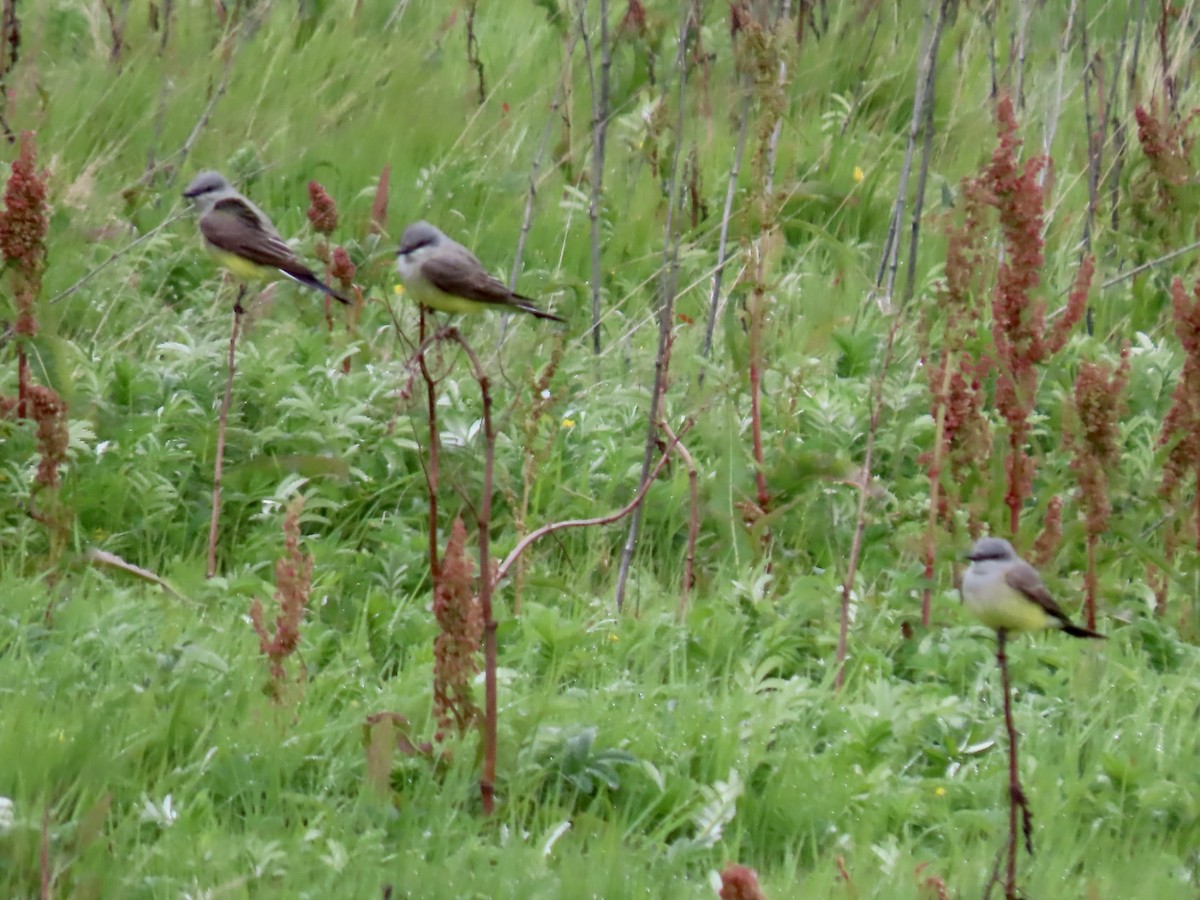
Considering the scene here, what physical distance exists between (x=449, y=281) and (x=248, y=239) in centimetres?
83

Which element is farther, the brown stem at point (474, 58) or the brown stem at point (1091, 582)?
the brown stem at point (474, 58)

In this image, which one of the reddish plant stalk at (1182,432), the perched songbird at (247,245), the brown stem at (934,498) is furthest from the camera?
the perched songbird at (247,245)

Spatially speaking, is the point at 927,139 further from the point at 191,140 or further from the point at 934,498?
the point at 191,140

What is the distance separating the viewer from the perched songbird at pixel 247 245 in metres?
4.36

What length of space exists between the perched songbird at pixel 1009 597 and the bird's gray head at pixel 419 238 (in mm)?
1545

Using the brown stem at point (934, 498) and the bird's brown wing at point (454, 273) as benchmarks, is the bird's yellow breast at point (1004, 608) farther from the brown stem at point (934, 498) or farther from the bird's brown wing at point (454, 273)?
the bird's brown wing at point (454, 273)

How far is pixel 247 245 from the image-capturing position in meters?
4.36

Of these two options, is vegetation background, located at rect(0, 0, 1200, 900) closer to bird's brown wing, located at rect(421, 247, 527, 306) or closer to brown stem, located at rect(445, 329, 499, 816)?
brown stem, located at rect(445, 329, 499, 816)

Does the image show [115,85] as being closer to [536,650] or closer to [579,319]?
[579,319]

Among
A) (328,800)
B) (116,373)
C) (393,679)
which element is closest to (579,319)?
(116,373)

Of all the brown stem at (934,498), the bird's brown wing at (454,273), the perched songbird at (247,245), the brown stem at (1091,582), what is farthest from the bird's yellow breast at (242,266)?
the brown stem at (1091,582)

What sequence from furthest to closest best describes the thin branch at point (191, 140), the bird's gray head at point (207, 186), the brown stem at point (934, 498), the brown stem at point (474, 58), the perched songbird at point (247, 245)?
the brown stem at point (474, 58), the thin branch at point (191, 140), the bird's gray head at point (207, 186), the perched songbird at point (247, 245), the brown stem at point (934, 498)

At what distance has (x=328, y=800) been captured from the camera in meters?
2.86

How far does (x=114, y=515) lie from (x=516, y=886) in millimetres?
1891
